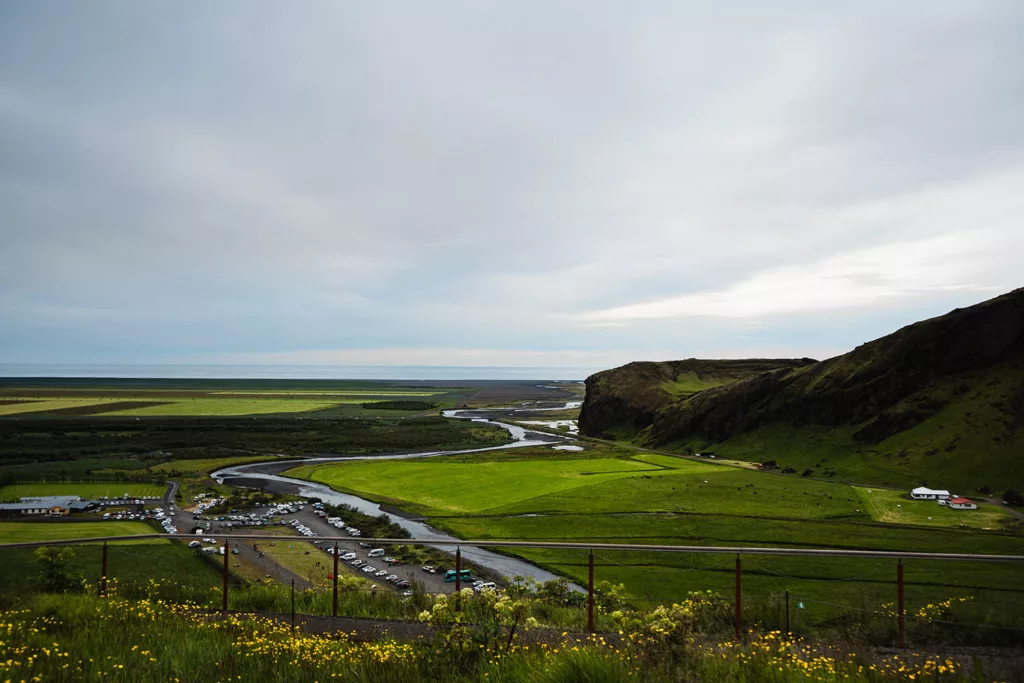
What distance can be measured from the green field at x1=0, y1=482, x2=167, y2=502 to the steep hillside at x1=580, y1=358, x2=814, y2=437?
101568mm

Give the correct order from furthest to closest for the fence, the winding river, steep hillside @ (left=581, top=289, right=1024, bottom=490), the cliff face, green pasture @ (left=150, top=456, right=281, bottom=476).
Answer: green pasture @ (left=150, top=456, right=281, bottom=476) < the cliff face < steep hillside @ (left=581, top=289, right=1024, bottom=490) < the winding river < the fence

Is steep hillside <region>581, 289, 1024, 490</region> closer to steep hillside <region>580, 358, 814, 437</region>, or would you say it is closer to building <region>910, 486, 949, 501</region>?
building <region>910, 486, 949, 501</region>

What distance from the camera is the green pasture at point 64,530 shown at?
4428 centimetres

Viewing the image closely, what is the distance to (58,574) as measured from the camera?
16859 mm

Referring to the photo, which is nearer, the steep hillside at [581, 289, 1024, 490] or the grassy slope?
the grassy slope

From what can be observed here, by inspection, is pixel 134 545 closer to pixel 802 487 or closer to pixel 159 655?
pixel 159 655

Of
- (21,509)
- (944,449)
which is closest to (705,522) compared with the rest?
(944,449)

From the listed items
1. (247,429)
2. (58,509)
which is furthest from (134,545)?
(247,429)

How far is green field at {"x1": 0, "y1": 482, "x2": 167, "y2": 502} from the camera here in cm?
6338

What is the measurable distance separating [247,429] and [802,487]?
420ft

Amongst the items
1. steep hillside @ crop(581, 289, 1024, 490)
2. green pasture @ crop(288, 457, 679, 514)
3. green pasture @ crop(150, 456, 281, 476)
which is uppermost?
steep hillside @ crop(581, 289, 1024, 490)

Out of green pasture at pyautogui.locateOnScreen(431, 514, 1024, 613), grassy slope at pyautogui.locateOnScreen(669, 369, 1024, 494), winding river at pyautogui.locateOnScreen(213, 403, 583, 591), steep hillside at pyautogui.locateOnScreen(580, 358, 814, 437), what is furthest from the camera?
Answer: steep hillside at pyautogui.locateOnScreen(580, 358, 814, 437)

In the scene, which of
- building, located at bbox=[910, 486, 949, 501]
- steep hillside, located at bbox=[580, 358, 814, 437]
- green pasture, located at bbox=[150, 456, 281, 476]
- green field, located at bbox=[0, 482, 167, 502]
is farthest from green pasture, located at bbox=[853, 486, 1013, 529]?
green pasture, located at bbox=[150, 456, 281, 476]

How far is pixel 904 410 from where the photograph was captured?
79.6 m
